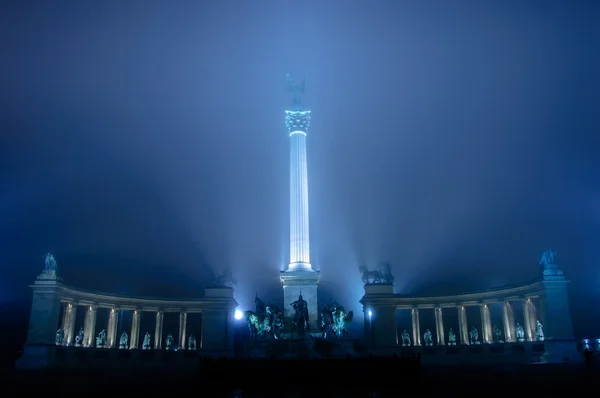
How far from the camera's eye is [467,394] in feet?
59.8

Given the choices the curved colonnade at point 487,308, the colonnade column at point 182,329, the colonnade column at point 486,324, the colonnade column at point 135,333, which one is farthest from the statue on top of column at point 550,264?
the colonnade column at point 135,333

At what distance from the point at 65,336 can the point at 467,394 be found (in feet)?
158

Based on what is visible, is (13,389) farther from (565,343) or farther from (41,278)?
(565,343)

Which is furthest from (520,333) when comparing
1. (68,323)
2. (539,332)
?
(68,323)

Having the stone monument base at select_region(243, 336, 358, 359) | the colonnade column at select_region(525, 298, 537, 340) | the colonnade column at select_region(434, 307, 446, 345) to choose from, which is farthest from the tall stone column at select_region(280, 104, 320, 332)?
the colonnade column at select_region(525, 298, 537, 340)

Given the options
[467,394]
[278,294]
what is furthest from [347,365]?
[278,294]

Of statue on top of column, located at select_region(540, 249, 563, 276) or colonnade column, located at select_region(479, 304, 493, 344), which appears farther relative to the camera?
colonnade column, located at select_region(479, 304, 493, 344)

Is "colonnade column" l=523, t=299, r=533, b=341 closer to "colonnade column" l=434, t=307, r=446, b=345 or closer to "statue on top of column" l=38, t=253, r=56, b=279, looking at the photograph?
"colonnade column" l=434, t=307, r=446, b=345

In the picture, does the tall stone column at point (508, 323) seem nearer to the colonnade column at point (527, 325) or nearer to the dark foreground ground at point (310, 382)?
the colonnade column at point (527, 325)

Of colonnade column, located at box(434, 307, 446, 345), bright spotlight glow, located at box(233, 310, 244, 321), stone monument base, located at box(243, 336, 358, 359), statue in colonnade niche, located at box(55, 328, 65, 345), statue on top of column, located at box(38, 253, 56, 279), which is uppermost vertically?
statue on top of column, located at box(38, 253, 56, 279)

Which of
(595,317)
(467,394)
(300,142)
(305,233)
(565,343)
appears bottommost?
(467,394)

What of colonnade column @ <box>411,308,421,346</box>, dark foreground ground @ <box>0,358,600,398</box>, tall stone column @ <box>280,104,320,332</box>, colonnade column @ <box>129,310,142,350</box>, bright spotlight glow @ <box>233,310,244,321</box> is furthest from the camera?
colonnade column @ <box>411,308,421,346</box>

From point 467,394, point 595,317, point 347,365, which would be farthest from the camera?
point 595,317

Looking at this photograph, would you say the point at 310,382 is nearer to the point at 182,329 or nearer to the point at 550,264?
the point at 550,264
